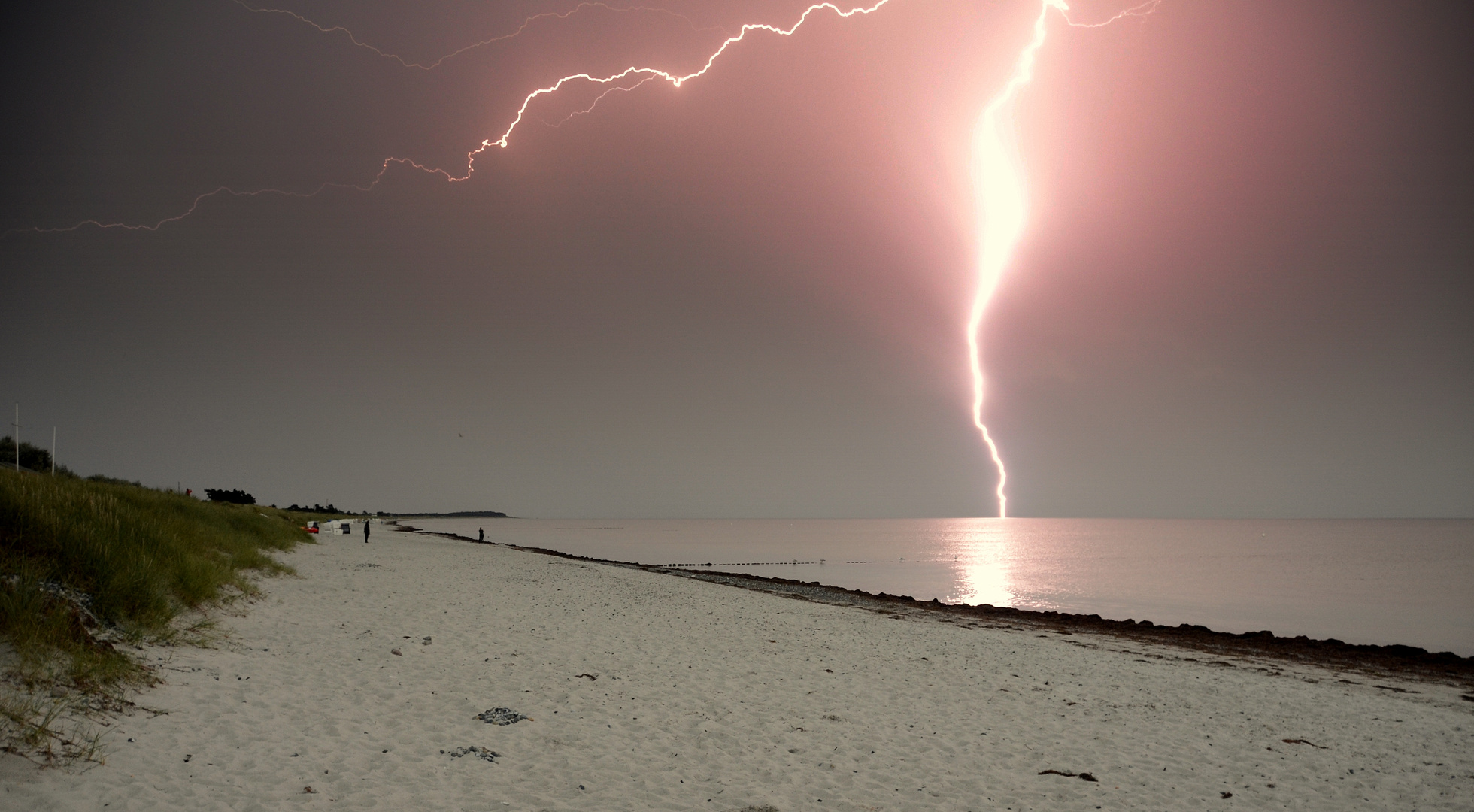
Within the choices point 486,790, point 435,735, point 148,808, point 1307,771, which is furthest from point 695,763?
point 1307,771

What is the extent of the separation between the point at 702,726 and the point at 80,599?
23.9 ft

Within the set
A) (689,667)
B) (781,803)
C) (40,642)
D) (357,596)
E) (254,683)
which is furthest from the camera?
(357,596)

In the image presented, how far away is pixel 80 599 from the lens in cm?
772

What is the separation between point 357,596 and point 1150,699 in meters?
16.3

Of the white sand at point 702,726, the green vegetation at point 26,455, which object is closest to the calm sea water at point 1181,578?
the white sand at point 702,726

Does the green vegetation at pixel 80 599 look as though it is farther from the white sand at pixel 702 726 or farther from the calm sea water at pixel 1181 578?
the calm sea water at pixel 1181 578

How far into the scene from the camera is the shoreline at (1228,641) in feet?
62.1

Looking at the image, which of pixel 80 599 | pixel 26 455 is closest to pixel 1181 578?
pixel 80 599

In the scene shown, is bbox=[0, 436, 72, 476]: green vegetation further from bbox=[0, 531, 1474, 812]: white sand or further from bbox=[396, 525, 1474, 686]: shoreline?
bbox=[396, 525, 1474, 686]: shoreline

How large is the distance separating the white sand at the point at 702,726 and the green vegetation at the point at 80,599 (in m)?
0.42

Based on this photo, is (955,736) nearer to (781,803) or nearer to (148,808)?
(781,803)

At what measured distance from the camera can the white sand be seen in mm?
6379

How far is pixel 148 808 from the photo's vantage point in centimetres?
514

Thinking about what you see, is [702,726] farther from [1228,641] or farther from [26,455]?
[26,455]
